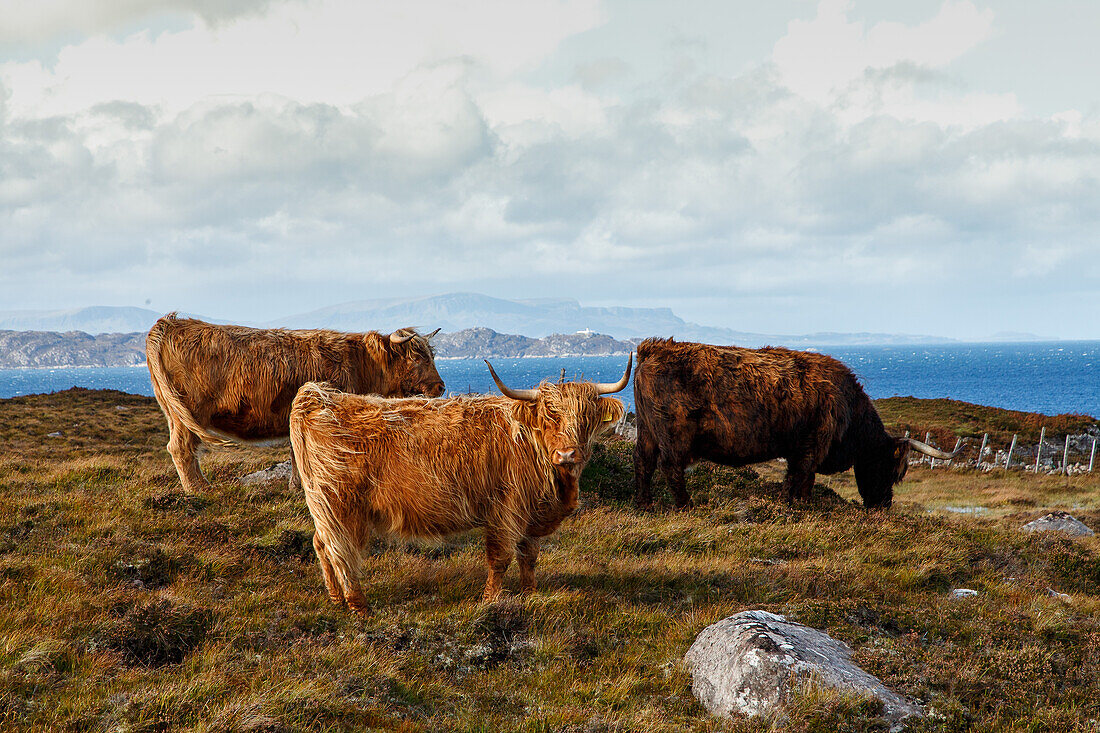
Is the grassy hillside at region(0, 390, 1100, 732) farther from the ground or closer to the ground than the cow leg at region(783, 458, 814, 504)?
closer to the ground

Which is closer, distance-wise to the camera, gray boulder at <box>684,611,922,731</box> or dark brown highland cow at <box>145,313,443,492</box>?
gray boulder at <box>684,611,922,731</box>

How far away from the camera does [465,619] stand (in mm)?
5250

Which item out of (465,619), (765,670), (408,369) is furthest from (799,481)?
(465,619)

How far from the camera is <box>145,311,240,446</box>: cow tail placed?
7660mm

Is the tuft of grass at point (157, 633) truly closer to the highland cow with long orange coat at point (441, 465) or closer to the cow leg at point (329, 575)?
the cow leg at point (329, 575)

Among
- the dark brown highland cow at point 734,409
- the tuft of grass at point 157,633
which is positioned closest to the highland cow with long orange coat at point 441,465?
the tuft of grass at point 157,633

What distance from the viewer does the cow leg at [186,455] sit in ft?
26.6

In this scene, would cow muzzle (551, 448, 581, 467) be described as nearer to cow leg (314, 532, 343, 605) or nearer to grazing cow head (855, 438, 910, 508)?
cow leg (314, 532, 343, 605)

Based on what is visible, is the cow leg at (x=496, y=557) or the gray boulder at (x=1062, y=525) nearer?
the cow leg at (x=496, y=557)

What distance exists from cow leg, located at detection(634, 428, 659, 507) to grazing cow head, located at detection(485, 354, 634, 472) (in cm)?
508

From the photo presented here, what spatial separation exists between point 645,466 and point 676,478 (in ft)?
1.98

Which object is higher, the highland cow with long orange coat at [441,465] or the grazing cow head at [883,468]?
the highland cow with long orange coat at [441,465]

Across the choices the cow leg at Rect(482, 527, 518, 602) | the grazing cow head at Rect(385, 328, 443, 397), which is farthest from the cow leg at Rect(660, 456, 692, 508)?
the cow leg at Rect(482, 527, 518, 602)

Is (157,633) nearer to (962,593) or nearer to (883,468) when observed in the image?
(962,593)
